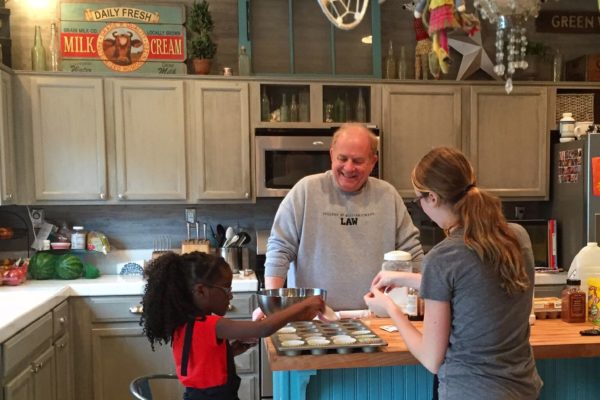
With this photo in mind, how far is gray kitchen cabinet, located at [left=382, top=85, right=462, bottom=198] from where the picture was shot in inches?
→ 134

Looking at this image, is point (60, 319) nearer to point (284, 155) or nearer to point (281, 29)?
point (284, 155)

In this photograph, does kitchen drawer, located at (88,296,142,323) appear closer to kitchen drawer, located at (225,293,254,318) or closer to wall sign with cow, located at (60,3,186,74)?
kitchen drawer, located at (225,293,254,318)

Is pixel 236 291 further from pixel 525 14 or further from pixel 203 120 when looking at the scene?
pixel 525 14

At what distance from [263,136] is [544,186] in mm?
1858

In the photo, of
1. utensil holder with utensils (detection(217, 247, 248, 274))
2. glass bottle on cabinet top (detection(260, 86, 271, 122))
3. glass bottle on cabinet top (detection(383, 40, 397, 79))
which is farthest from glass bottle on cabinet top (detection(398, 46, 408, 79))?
utensil holder with utensils (detection(217, 247, 248, 274))

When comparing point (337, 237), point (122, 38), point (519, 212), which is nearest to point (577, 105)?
point (519, 212)

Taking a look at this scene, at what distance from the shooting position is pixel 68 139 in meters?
3.15

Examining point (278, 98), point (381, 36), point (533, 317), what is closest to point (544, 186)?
point (381, 36)

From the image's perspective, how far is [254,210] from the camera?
3.63 m

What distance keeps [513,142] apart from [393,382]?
2.39m

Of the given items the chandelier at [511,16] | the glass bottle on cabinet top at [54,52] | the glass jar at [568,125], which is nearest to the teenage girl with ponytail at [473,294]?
the chandelier at [511,16]

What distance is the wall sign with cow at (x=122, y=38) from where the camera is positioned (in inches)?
133

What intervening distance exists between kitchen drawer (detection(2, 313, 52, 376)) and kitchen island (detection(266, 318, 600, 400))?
1.16 m

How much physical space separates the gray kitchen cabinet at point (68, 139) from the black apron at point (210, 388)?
1871 millimetres
